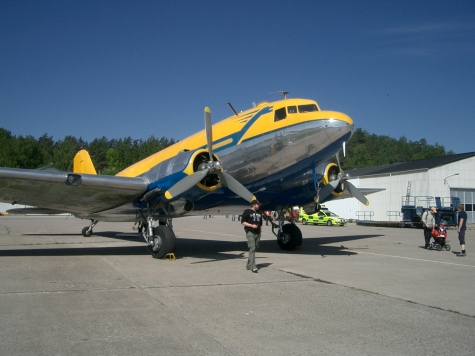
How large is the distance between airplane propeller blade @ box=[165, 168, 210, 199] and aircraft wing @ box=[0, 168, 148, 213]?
1555 mm

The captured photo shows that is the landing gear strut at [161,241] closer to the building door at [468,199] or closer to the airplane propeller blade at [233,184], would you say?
the airplane propeller blade at [233,184]

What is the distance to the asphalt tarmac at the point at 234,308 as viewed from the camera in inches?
193

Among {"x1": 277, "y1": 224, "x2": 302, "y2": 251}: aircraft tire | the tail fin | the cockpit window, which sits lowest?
{"x1": 277, "y1": 224, "x2": 302, "y2": 251}: aircraft tire

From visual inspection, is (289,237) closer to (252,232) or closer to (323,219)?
(252,232)

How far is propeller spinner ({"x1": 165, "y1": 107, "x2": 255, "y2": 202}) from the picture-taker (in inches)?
452

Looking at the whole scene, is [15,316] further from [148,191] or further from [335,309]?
[148,191]

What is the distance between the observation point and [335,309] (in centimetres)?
662

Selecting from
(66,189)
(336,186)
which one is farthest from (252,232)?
(66,189)

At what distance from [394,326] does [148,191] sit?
8747 mm

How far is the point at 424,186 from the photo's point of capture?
39.8m

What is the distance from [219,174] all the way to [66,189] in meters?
4.55

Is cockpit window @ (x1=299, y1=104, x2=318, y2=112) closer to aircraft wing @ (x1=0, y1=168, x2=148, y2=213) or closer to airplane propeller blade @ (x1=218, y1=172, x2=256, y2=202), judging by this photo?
airplane propeller blade @ (x1=218, y1=172, x2=256, y2=202)

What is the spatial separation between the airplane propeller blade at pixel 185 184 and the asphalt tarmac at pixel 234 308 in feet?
6.30

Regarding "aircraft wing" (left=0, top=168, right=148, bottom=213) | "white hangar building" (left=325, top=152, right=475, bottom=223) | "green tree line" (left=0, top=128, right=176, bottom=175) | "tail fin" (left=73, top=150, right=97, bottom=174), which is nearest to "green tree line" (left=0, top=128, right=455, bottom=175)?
"green tree line" (left=0, top=128, right=176, bottom=175)
